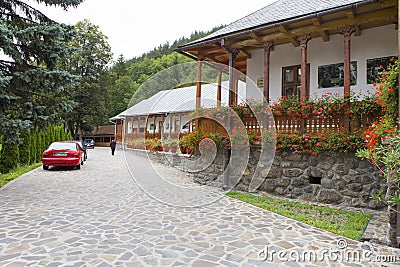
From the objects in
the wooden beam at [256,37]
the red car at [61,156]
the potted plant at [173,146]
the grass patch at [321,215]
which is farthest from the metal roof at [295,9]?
the red car at [61,156]

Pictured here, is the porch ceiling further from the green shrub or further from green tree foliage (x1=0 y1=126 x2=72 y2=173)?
the green shrub

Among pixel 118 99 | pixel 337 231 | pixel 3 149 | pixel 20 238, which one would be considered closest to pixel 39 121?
pixel 20 238

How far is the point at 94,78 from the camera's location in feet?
129

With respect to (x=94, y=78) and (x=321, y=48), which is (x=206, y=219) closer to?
(x=321, y=48)

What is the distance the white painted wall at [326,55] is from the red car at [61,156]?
8350 mm

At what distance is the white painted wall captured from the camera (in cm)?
809

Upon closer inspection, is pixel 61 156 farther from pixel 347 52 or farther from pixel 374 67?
pixel 374 67

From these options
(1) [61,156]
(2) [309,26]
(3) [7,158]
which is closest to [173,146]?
(1) [61,156]

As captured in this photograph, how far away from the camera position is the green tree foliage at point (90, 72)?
38219mm

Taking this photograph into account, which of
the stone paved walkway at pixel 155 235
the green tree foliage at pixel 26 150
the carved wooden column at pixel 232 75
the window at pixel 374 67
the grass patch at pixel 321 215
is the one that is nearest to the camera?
the stone paved walkway at pixel 155 235

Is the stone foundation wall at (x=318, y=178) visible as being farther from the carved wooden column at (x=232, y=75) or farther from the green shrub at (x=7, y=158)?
the green shrub at (x=7, y=158)

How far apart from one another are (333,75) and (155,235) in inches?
292

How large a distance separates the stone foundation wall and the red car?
769 centimetres

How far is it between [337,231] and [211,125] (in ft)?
16.7
